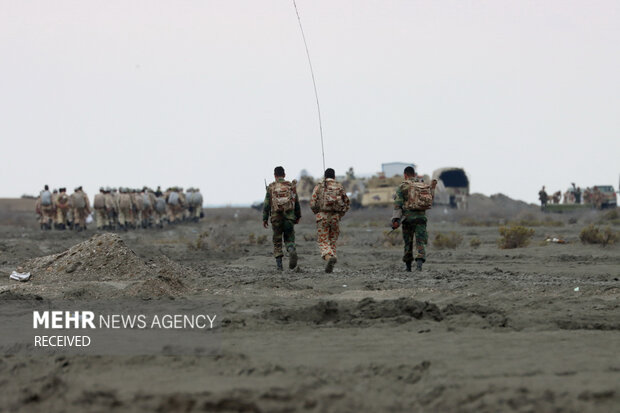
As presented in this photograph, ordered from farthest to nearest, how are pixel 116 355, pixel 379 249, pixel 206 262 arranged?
pixel 379 249 < pixel 206 262 < pixel 116 355

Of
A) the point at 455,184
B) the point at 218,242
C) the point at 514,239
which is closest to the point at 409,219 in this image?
the point at 514,239

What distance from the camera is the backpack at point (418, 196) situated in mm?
14195

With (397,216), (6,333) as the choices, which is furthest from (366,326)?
(397,216)

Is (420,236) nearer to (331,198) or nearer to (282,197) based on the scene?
(331,198)

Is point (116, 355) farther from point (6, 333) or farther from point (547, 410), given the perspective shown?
point (547, 410)

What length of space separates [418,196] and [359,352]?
773 centimetres

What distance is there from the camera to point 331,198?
571 inches

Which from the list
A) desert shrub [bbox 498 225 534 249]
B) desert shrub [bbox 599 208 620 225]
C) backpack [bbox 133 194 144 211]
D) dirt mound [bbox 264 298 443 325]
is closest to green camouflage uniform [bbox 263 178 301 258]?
dirt mound [bbox 264 298 443 325]

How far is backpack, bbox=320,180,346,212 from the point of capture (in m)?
14.5

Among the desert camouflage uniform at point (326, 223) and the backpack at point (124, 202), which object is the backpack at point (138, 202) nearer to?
the backpack at point (124, 202)

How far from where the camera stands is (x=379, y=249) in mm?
22562

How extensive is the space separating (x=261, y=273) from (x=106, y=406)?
972 cm

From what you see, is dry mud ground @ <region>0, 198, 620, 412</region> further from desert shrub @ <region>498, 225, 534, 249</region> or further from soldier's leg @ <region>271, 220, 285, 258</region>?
desert shrub @ <region>498, 225, 534, 249</region>

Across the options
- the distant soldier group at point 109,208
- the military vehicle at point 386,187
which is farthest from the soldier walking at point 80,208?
the military vehicle at point 386,187
